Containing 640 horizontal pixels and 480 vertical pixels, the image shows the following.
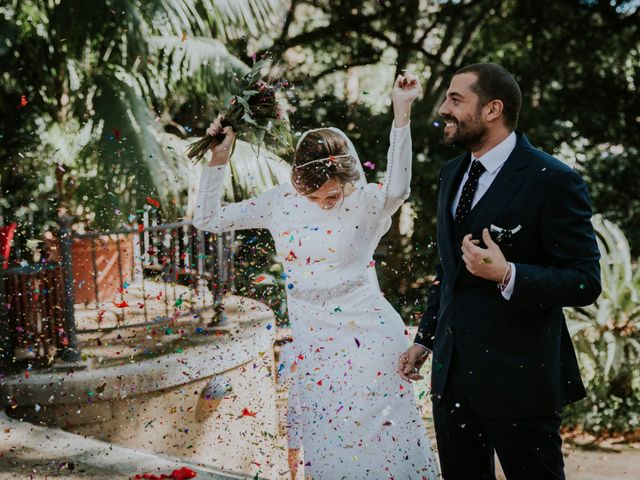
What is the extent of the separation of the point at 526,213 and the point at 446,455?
100cm

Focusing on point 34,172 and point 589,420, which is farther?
point 34,172

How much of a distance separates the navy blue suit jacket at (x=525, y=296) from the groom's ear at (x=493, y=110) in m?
0.13

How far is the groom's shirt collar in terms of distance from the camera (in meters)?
2.53

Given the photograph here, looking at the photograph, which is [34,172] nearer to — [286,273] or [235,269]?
[235,269]

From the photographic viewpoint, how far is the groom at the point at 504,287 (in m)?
2.29

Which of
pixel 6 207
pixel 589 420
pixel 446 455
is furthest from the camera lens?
pixel 6 207

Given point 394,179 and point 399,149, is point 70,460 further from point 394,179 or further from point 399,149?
point 399,149

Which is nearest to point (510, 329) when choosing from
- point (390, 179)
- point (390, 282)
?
point (390, 179)

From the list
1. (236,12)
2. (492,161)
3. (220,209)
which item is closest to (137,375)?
(220,209)

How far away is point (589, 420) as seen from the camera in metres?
7.00

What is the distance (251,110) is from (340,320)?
1.10m

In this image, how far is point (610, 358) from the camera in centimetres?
705

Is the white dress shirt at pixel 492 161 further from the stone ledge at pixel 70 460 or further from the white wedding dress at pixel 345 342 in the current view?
the stone ledge at pixel 70 460

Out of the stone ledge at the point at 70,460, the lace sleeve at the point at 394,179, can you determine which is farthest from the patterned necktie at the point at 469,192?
the stone ledge at the point at 70,460
